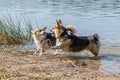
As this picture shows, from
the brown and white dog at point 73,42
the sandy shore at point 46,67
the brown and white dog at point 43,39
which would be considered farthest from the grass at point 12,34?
the brown and white dog at point 73,42

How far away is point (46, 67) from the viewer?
9164 millimetres

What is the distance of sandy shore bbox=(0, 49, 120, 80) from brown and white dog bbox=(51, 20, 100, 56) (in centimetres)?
32

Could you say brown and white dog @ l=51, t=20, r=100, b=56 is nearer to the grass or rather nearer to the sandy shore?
the sandy shore

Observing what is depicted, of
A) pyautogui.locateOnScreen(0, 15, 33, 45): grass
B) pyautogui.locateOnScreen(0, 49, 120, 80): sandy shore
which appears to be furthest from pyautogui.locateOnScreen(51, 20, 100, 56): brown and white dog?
pyautogui.locateOnScreen(0, 15, 33, 45): grass

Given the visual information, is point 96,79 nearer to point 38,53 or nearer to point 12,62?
point 12,62

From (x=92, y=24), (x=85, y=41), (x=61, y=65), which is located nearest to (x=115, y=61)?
(x=85, y=41)

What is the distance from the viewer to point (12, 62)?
9.58 m

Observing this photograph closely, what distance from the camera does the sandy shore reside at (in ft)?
25.7

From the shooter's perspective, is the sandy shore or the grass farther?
the grass

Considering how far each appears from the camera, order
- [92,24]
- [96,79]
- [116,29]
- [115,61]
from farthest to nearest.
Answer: [92,24] → [116,29] → [115,61] → [96,79]

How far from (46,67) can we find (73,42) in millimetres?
2318

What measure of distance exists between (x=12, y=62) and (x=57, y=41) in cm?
206

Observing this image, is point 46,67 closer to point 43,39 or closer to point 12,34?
point 43,39

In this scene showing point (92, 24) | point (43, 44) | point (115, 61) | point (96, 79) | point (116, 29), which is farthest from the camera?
point (92, 24)
